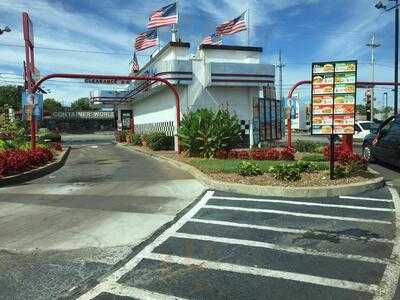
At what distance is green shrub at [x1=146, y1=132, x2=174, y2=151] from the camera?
27469 mm

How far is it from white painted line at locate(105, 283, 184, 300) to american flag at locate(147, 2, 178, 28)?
79.6ft

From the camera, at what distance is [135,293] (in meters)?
5.49

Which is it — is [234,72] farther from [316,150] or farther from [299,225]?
[299,225]

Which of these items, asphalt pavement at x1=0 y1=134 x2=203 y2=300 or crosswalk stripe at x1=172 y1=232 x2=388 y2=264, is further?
crosswalk stripe at x1=172 y1=232 x2=388 y2=264

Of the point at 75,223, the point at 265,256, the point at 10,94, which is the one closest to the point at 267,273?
the point at 265,256

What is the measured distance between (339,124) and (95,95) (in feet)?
135

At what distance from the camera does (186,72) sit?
25906 millimetres

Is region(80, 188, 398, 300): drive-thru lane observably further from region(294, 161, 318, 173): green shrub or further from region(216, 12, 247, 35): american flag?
region(216, 12, 247, 35): american flag

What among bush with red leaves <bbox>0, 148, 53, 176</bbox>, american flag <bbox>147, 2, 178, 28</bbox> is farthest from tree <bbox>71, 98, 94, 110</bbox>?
bush with red leaves <bbox>0, 148, 53, 176</bbox>

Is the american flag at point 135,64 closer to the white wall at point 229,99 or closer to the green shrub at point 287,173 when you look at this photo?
the white wall at point 229,99

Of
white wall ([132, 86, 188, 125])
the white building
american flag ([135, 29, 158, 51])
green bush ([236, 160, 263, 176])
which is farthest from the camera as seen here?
american flag ([135, 29, 158, 51])

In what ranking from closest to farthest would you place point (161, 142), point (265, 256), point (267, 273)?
point (267, 273), point (265, 256), point (161, 142)

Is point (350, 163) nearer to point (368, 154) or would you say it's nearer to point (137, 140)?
point (368, 154)

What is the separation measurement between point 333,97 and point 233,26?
56.0 ft
